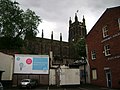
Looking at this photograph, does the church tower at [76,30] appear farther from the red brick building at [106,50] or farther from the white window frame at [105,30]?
the white window frame at [105,30]

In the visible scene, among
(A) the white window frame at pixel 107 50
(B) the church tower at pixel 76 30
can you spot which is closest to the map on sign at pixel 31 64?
(A) the white window frame at pixel 107 50

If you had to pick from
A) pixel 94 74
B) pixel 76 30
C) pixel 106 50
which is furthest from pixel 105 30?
pixel 76 30

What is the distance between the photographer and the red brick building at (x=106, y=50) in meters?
25.8

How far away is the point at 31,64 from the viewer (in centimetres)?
3225

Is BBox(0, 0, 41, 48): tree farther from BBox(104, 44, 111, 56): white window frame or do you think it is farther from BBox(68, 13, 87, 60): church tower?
BBox(68, 13, 87, 60): church tower

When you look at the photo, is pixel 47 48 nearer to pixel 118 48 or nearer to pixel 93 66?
pixel 93 66

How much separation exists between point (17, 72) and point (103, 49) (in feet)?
50.3

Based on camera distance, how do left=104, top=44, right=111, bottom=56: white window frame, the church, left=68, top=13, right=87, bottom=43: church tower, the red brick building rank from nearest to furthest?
the red brick building
left=104, top=44, right=111, bottom=56: white window frame
the church
left=68, top=13, right=87, bottom=43: church tower

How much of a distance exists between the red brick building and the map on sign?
27.6ft

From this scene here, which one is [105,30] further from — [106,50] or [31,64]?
[31,64]

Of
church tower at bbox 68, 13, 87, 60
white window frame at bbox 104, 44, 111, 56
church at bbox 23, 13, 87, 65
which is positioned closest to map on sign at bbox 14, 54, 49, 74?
white window frame at bbox 104, 44, 111, 56

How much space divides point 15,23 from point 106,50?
20658 mm

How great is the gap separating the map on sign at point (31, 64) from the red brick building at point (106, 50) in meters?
8.40

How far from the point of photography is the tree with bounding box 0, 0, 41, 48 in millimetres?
36122
